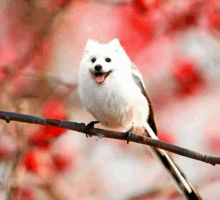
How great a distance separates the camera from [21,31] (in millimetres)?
1195

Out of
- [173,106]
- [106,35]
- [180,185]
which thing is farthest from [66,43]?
[180,185]

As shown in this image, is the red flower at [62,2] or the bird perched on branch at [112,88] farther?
the red flower at [62,2]

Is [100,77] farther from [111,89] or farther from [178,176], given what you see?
[178,176]

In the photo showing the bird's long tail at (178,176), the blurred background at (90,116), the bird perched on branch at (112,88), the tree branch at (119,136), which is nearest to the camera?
the tree branch at (119,136)

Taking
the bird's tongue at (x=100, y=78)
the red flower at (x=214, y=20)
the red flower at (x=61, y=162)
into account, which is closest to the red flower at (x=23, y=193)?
the red flower at (x=61, y=162)

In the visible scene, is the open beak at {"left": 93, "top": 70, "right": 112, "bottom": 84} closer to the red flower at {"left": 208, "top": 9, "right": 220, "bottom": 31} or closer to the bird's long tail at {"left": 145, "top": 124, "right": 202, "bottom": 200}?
the bird's long tail at {"left": 145, "top": 124, "right": 202, "bottom": 200}

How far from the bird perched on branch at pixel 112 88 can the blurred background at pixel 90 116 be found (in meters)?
0.23

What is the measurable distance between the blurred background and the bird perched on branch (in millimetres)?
230

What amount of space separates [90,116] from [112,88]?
1.01ft

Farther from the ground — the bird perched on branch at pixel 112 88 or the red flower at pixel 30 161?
the red flower at pixel 30 161

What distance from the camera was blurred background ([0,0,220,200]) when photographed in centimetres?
114

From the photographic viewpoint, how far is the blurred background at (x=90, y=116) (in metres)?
1.14

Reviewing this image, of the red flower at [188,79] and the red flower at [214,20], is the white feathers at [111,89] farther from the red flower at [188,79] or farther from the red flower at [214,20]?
the red flower at [214,20]

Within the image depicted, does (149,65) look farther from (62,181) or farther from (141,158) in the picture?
(62,181)
